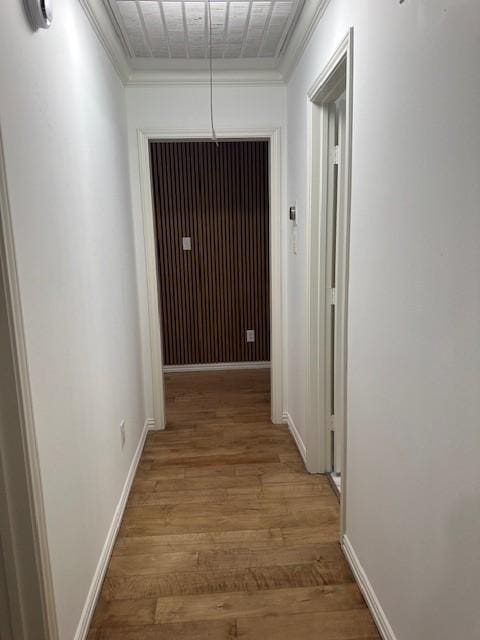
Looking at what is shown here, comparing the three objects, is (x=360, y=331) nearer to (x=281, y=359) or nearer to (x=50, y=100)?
(x=50, y=100)

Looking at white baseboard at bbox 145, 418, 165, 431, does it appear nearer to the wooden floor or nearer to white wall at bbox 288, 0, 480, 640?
the wooden floor

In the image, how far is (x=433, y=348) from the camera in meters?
1.16

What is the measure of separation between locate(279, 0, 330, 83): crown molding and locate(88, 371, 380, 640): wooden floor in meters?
2.42

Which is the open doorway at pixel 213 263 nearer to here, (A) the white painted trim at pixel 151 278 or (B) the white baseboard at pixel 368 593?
(A) the white painted trim at pixel 151 278

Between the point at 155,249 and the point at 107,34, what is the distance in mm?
1302

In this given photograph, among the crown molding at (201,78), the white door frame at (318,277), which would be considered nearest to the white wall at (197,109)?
the crown molding at (201,78)

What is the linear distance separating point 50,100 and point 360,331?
53.0 inches

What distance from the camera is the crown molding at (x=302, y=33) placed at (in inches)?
80.7

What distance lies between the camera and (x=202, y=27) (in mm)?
2377

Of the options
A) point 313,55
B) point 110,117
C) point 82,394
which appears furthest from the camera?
point 110,117

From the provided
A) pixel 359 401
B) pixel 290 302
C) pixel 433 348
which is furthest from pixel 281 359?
pixel 433 348

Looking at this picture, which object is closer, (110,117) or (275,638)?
(275,638)

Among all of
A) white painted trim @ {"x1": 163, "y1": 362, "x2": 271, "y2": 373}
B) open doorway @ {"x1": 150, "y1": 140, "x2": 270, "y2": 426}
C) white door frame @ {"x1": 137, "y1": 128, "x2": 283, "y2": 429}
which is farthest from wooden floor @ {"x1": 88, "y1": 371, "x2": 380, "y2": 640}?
white painted trim @ {"x1": 163, "y1": 362, "x2": 271, "y2": 373}

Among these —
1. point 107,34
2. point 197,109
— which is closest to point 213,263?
point 197,109
